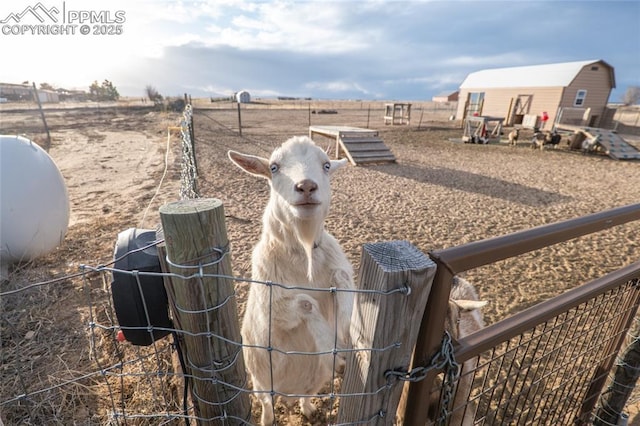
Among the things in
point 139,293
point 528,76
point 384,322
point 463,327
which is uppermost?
point 528,76

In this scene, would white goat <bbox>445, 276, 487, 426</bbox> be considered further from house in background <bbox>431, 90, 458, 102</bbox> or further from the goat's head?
house in background <bbox>431, 90, 458, 102</bbox>

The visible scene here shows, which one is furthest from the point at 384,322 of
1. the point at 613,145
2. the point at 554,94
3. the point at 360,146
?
the point at 554,94

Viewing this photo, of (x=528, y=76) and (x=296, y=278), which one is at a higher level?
(x=528, y=76)

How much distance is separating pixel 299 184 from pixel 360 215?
4.73m

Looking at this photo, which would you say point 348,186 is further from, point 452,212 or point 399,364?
point 399,364

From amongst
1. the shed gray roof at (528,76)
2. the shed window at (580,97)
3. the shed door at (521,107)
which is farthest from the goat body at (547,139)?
the shed door at (521,107)

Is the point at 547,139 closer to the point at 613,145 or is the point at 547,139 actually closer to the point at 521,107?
the point at 613,145

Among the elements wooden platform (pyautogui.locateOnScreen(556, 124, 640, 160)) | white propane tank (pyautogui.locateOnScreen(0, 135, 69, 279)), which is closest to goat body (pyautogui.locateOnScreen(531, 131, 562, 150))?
wooden platform (pyautogui.locateOnScreen(556, 124, 640, 160))

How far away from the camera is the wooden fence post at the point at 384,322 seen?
1.02 m

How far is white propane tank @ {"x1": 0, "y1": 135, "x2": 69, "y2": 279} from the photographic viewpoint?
423 cm

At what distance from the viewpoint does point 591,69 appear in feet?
71.4

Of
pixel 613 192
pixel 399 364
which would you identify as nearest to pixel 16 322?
pixel 399 364

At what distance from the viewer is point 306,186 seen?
203 centimetres

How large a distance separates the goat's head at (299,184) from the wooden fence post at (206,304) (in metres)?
0.86
